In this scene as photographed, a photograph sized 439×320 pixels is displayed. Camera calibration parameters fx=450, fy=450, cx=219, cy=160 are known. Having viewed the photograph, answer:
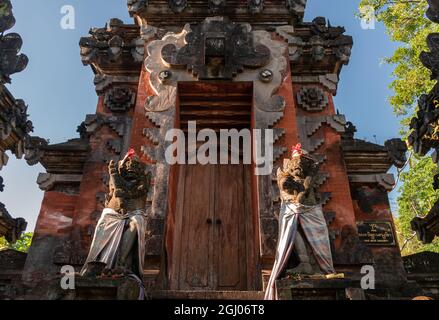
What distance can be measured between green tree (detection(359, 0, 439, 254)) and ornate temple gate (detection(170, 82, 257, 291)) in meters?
9.89

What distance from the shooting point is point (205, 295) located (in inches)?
252

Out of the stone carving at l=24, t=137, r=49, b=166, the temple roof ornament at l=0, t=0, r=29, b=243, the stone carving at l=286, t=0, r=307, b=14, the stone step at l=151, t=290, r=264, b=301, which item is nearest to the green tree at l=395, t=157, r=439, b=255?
the stone carving at l=286, t=0, r=307, b=14

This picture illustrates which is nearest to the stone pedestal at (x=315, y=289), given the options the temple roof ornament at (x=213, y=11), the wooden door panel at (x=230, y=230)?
the wooden door panel at (x=230, y=230)

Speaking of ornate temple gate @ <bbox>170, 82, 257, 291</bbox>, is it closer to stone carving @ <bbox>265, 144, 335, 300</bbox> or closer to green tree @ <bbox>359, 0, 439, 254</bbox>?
stone carving @ <bbox>265, 144, 335, 300</bbox>

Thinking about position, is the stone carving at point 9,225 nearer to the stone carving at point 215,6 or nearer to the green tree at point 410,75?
the stone carving at point 215,6

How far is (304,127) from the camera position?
9914 mm

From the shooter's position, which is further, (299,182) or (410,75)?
(410,75)

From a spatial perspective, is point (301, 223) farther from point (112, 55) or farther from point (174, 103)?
point (112, 55)

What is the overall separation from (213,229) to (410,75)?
11.9 meters

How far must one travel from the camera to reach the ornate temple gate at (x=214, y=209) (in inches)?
338

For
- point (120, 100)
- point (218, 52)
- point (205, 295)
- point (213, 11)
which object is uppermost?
point (213, 11)

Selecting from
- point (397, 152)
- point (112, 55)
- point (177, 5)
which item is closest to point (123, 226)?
point (112, 55)

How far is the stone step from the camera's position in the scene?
6.40 meters

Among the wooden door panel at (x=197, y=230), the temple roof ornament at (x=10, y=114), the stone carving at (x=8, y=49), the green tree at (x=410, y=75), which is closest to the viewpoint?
the wooden door panel at (x=197, y=230)
